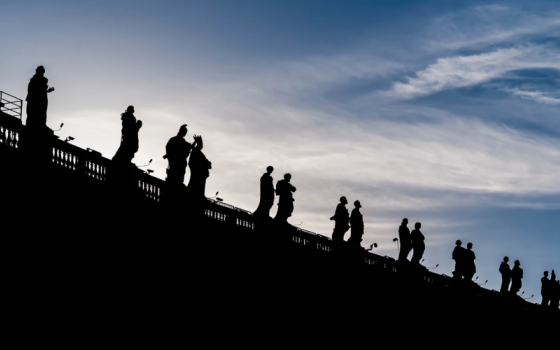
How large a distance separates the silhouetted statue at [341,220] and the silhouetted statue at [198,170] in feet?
25.1

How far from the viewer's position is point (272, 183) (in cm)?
2753

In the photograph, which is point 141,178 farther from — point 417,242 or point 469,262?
point 469,262

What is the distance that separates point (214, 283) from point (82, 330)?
5.84 metres

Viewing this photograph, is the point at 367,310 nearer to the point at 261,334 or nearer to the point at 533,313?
the point at 261,334

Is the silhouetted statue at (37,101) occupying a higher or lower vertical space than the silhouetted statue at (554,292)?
higher

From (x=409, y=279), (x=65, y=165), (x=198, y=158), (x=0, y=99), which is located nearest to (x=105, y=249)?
(x=65, y=165)

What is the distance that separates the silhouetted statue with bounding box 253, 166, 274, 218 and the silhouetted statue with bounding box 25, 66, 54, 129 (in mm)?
8495

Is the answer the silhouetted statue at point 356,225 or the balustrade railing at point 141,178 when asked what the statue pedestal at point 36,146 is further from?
the silhouetted statue at point 356,225

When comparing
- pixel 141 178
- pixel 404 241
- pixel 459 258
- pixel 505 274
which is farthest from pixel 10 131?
pixel 505 274

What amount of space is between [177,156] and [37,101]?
420cm

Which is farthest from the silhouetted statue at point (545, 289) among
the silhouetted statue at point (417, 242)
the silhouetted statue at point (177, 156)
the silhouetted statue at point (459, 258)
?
the silhouetted statue at point (177, 156)

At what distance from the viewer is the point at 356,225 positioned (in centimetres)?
3228

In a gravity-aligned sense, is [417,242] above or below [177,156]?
below

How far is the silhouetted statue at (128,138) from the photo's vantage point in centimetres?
2177
